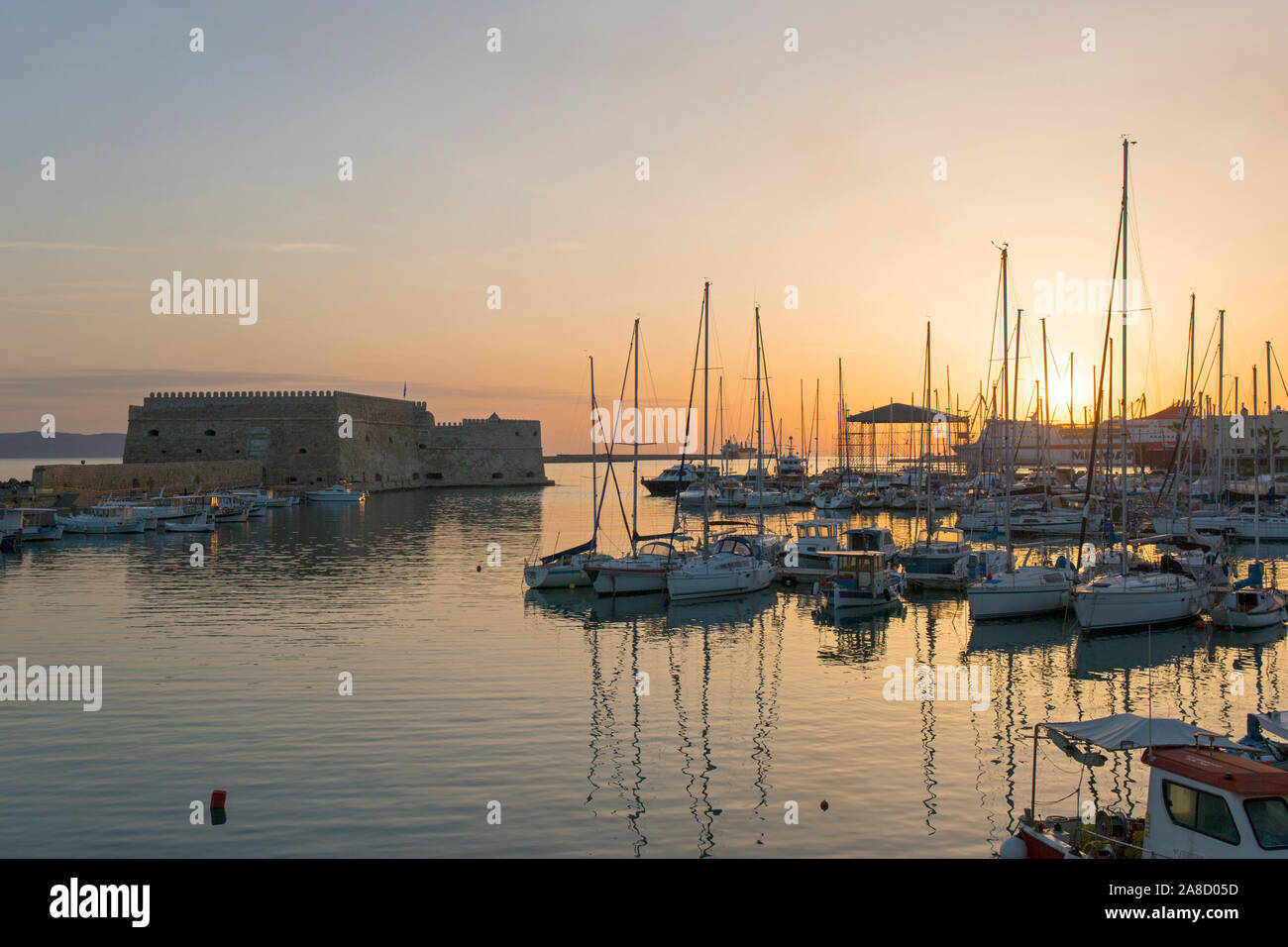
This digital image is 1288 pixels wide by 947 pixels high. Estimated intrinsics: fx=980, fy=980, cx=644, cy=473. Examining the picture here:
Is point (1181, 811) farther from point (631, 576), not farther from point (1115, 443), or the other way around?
point (1115, 443)

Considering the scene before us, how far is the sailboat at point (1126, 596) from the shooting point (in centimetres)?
2428

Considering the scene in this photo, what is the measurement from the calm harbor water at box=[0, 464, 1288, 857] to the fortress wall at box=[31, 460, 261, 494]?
3600cm

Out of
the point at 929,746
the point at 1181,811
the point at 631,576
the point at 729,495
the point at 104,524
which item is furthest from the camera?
the point at 729,495

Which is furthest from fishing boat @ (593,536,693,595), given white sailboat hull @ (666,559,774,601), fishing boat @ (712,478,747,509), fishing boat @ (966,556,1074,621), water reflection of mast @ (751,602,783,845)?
fishing boat @ (712,478,747,509)

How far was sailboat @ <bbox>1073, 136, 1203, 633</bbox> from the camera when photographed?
24.3m

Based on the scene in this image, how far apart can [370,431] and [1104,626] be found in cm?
7947

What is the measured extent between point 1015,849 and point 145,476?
243ft

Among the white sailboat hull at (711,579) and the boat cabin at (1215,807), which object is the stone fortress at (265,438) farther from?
the boat cabin at (1215,807)

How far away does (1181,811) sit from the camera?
8.98 meters

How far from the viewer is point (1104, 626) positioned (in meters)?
24.4

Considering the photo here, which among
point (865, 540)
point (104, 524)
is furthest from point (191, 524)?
point (865, 540)
